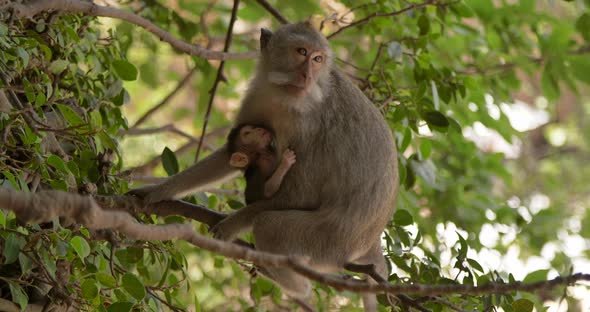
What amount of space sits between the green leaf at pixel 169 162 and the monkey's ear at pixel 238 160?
34cm

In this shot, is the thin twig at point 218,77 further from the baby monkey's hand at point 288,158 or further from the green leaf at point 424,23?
the green leaf at point 424,23

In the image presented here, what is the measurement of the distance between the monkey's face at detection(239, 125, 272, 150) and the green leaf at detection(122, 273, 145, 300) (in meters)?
1.42

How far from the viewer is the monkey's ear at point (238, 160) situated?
4.33 metres

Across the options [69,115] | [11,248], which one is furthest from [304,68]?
[11,248]

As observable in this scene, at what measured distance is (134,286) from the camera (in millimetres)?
3137

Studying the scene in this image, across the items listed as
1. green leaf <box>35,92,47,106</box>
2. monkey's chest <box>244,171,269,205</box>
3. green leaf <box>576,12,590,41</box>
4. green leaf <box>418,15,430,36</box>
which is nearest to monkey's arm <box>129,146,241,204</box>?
monkey's chest <box>244,171,269,205</box>

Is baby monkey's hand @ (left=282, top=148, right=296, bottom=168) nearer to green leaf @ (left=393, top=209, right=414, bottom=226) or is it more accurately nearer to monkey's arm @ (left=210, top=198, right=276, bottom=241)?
monkey's arm @ (left=210, top=198, right=276, bottom=241)

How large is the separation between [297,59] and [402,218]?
1139 mm

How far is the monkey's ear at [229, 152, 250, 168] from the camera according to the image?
14.2 feet

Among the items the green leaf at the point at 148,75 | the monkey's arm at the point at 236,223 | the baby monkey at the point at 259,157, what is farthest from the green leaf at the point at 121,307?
the green leaf at the point at 148,75

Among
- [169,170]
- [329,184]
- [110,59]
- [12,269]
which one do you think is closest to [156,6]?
[110,59]

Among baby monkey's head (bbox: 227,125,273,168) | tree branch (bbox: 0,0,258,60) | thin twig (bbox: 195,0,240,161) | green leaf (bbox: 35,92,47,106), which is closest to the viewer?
green leaf (bbox: 35,92,47,106)

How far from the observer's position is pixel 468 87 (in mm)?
4812

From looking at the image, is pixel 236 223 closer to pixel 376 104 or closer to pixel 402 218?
pixel 402 218
